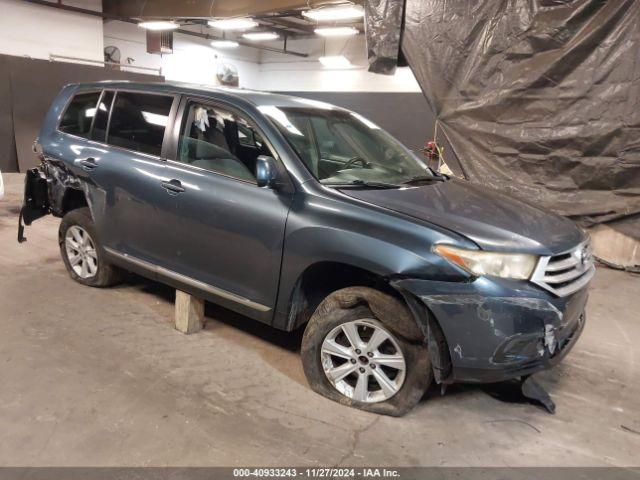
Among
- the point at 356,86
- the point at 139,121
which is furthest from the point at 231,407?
the point at 356,86

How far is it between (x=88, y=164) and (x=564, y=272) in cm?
346

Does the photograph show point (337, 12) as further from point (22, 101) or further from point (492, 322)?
point (492, 322)

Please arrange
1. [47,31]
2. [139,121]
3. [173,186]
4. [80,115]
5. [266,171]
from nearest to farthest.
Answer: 1. [266,171]
2. [173,186]
3. [139,121]
4. [80,115]
5. [47,31]

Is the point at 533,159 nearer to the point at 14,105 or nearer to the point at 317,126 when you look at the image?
the point at 317,126

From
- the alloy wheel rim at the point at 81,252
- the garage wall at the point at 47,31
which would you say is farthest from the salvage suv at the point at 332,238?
the garage wall at the point at 47,31

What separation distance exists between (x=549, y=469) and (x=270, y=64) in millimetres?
18952

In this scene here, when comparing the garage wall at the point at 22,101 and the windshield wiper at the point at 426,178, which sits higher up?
the windshield wiper at the point at 426,178

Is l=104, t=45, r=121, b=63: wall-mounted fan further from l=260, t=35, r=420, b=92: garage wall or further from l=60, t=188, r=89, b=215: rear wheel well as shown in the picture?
l=60, t=188, r=89, b=215: rear wheel well

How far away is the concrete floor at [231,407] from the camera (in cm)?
244

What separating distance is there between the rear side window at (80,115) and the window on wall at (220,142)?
1.21 meters

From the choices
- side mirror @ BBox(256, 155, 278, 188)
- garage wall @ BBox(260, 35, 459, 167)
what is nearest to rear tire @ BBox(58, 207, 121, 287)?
side mirror @ BBox(256, 155, 278, 188)

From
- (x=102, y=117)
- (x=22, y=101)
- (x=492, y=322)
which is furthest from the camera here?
(x=22, y=101)

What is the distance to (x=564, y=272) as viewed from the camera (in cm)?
260

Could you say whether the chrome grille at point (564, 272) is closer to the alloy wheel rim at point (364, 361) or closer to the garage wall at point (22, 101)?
the alloy wheel rim at point (364, 361)
